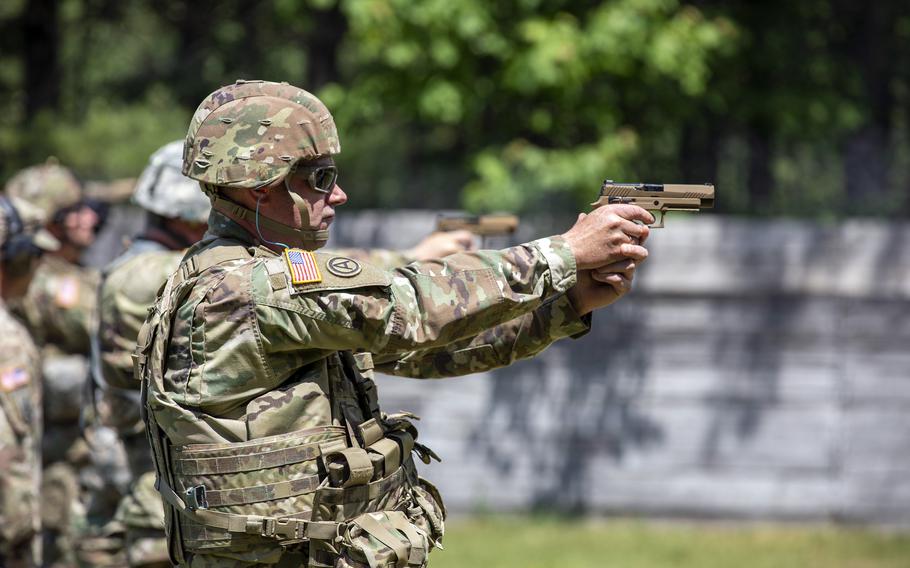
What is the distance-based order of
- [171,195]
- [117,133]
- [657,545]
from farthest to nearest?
[117,133] → [657,545] → [171,195]

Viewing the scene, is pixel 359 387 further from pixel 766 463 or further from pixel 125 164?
pixel 125 164

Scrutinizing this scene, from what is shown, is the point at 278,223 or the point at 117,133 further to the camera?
the point at 117,133

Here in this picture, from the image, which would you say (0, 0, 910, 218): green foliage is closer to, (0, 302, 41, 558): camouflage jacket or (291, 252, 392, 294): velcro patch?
(0, 302, 41, 558): camouflage jacket

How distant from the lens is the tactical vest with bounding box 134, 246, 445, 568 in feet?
10.1

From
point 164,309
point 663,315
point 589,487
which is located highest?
point 164,309

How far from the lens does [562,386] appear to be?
335 inches

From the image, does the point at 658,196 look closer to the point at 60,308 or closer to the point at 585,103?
the point at 60,308

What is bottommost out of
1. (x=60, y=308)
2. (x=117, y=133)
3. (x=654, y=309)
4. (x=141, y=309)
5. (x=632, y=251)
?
(x=654, y=309)

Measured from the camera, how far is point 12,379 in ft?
16.0

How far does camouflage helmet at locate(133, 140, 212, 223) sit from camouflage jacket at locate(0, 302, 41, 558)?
0.75 meters

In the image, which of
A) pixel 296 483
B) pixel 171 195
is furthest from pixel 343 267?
pixel 171 195

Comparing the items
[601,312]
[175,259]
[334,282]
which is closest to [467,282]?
[334,282]

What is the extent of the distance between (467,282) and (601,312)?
551cm

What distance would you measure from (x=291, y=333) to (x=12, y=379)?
240cm
